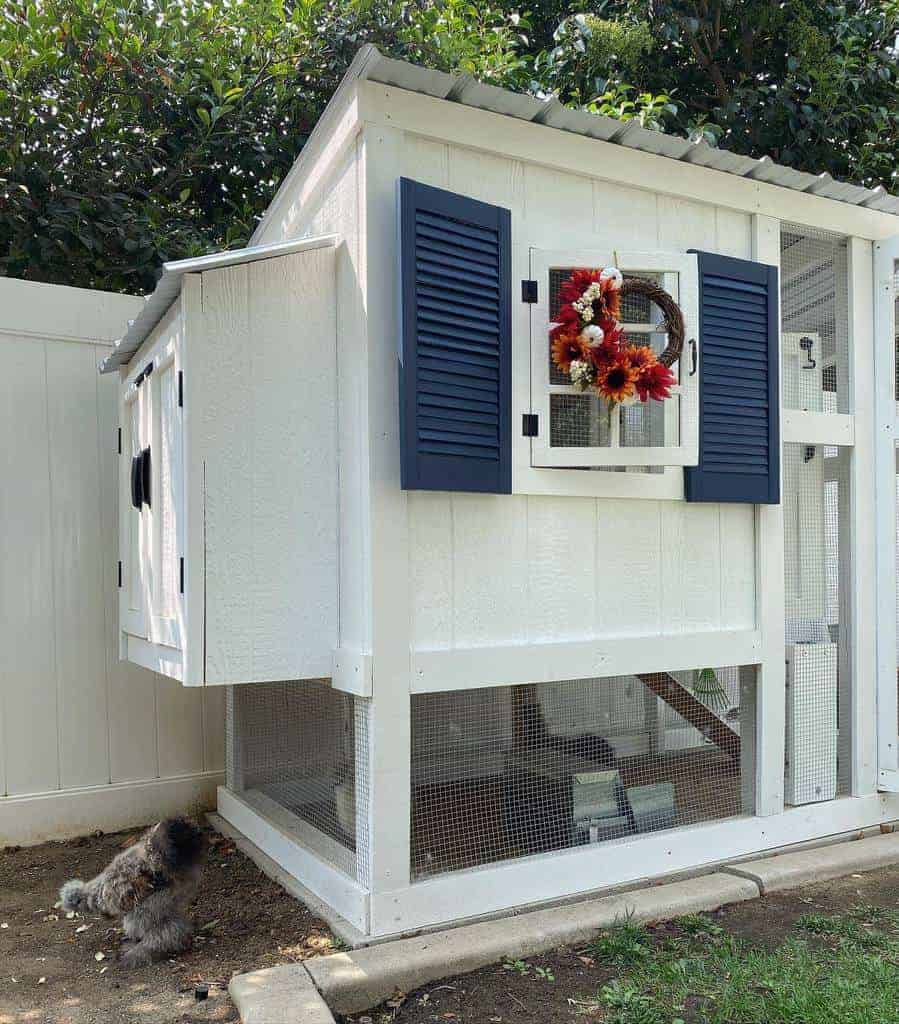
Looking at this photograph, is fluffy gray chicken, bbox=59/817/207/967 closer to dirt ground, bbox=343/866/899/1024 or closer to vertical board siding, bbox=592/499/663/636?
dirt ground, bbox=343/866/899/1024

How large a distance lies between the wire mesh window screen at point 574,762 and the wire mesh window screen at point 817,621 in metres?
0.24

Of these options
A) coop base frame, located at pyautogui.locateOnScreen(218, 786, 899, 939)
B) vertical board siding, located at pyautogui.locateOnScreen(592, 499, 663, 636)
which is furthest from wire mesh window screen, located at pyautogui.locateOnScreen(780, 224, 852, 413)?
coop base frame, located at pyautogui.locateOnScreen(218, 786, 899, 939)

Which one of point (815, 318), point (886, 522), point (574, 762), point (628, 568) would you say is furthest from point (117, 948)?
point (815, 318)

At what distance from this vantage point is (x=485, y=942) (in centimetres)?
259

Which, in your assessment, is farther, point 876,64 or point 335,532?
point 876,64

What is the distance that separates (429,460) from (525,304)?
0.63 meters

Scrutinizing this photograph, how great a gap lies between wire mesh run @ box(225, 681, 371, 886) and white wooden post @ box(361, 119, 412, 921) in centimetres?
6

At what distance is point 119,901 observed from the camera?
2666 mm

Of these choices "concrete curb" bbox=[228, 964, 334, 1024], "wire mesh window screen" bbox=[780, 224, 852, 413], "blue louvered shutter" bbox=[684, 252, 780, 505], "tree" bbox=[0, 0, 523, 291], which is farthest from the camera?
"tree" bbox=[0, 0, 523, 291]

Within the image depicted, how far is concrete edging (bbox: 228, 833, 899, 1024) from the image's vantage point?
230cm

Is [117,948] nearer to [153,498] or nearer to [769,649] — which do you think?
[153,498]

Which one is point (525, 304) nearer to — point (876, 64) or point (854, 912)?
point (854, 912)

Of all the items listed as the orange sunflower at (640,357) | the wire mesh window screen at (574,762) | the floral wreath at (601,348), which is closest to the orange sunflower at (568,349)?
the floral wreath at (601,348)

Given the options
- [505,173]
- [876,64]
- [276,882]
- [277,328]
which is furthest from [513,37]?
[276,882]
